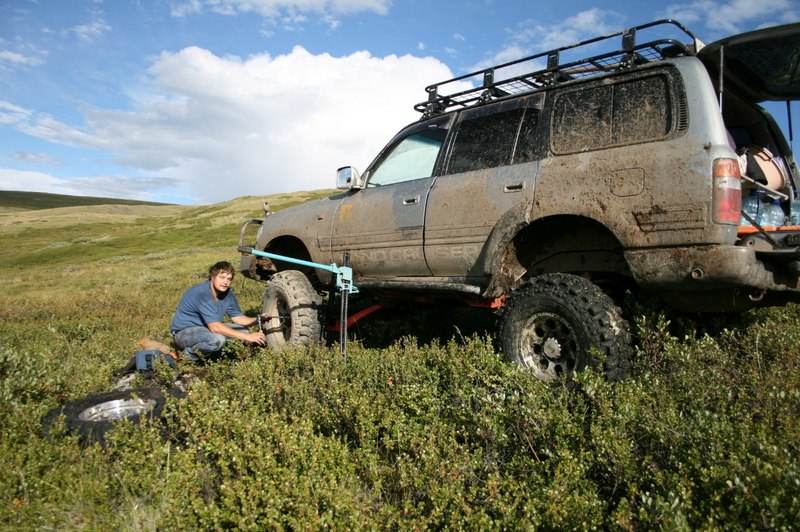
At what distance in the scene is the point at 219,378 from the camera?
Result: 15.8ft

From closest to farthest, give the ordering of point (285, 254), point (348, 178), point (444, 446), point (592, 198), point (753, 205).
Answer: point (444, 446), point (592, 198), point (753, 205), point (348, 178), point (285, 254)

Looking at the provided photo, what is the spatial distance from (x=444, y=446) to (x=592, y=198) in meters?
2.02

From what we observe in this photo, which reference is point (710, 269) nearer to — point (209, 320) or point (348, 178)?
point (348, 178)

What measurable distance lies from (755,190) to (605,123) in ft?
4.42

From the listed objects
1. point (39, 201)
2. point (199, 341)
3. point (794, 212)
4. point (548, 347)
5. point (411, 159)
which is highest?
point (39, 201)

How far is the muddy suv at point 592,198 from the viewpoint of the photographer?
332 centimetres

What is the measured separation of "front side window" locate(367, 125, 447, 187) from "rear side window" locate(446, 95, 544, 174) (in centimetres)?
28

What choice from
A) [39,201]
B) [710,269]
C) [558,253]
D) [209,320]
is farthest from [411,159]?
[39,201]

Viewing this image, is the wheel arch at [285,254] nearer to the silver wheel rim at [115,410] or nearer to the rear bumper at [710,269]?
the silver wheel rim at [115,410]

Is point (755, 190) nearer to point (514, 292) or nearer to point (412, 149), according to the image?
point (514, 292)

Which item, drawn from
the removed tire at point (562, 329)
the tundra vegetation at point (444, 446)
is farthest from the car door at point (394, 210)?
the removed tire at point (562, 329)

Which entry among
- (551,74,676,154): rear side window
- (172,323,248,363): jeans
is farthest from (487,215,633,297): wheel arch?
(172,323,248,363): jeans

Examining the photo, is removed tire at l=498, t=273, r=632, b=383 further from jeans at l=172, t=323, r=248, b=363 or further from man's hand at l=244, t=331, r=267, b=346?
jeans at l=172, t=323, r=248, b=363

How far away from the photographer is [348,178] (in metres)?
5.63
